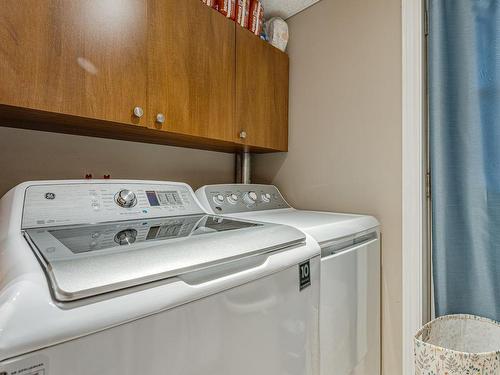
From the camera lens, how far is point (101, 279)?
0.45 metres

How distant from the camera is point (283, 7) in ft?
5.44

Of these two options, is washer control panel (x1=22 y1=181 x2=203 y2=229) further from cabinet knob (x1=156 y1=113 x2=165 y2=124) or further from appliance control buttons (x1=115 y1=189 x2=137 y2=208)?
cabinet knob (x1=156 y1=113 x2=165 y2=124)

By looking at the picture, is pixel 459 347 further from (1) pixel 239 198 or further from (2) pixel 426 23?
(2) pixel 426 23

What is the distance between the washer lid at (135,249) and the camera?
17.6 inches

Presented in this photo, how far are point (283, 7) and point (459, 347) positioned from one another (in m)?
1.91

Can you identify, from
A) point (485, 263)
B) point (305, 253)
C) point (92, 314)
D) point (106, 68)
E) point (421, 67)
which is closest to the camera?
point (92, 314)

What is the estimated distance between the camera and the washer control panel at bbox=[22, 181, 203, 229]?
0.85 m

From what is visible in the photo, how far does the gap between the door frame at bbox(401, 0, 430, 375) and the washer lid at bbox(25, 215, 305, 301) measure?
28.2 inches

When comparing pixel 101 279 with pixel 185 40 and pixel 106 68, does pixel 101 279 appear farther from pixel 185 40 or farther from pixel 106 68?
pixel 185 40

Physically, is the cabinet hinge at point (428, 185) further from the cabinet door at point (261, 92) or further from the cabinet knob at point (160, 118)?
the cabinet knob at point (160, 118)

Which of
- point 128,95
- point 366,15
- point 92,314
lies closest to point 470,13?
point 366,15

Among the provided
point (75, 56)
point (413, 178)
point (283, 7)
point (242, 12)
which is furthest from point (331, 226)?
point (283, 7)

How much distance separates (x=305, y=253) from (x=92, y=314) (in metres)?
0.58

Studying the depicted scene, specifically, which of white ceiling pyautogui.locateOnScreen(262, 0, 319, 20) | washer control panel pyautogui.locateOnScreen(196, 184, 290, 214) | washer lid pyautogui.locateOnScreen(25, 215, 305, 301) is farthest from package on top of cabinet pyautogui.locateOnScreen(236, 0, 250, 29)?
washer lid pyautogui.locateOnScreen(25, 215, 305, 301)
